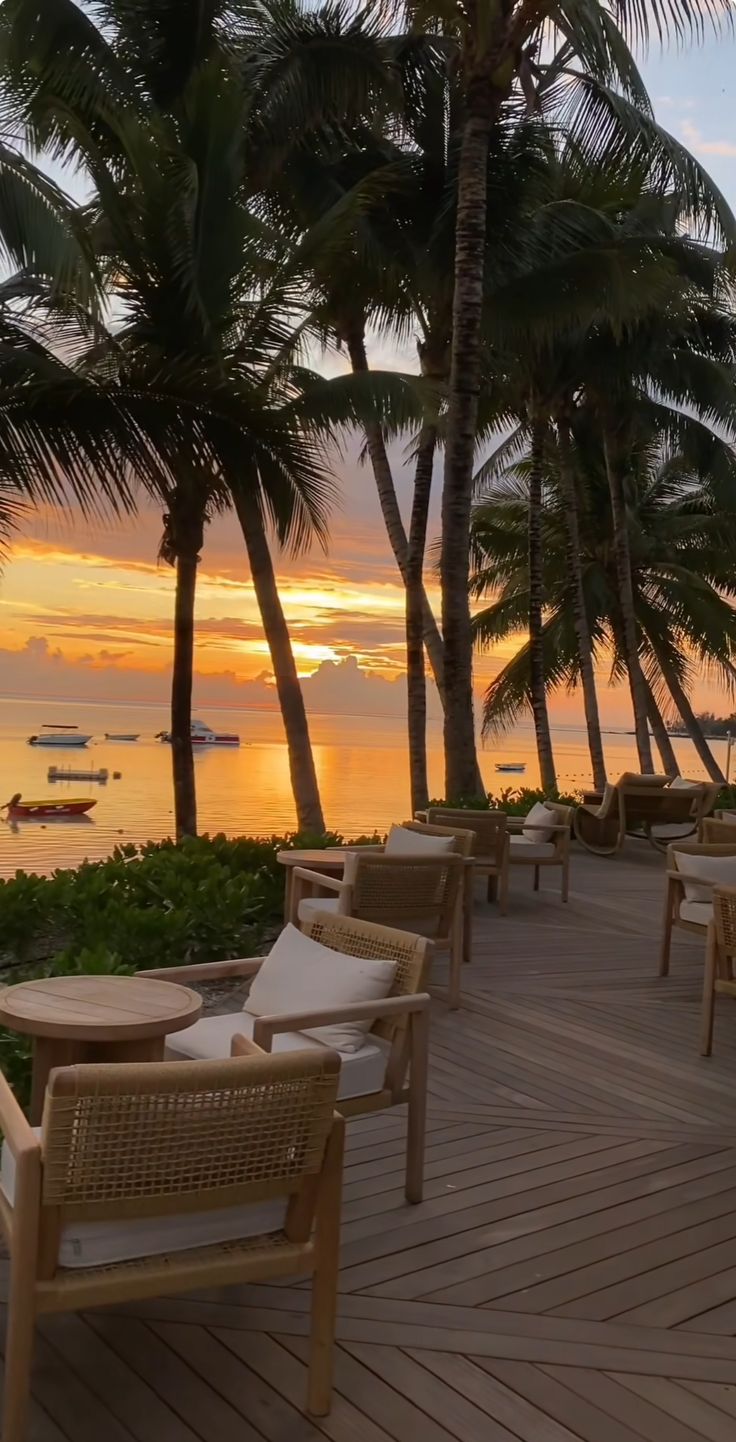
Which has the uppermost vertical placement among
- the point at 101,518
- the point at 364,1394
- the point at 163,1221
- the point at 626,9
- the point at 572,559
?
the point at 626,9

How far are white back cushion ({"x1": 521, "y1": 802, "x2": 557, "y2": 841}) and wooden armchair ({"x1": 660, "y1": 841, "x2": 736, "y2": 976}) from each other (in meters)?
2.34

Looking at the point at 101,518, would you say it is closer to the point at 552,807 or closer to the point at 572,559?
the point at 552,807

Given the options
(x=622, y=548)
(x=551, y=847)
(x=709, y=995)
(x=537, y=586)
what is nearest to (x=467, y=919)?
(x=709, y=995)

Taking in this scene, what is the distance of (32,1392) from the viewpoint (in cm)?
224

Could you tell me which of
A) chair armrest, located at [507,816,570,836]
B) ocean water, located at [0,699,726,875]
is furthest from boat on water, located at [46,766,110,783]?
chair armrest, located at [507,816,570,836]

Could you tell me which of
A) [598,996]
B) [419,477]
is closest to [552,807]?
[598,996]

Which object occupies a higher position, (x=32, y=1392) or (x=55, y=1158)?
(x=55, y=1158)

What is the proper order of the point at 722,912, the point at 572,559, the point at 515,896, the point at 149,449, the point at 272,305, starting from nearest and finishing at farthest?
the point at 722,912 → the point at 149,449 → the point at 515,896 → the point at 272,305 → the point at 572,559

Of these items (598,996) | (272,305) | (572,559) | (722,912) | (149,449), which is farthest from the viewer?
(572,559)

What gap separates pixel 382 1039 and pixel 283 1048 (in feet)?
0.96

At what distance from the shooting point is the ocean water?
29.0 m

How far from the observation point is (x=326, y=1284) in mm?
2240

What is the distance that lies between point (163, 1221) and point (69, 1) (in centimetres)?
1043

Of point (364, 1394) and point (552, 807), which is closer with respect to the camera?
point (364, 1394)
